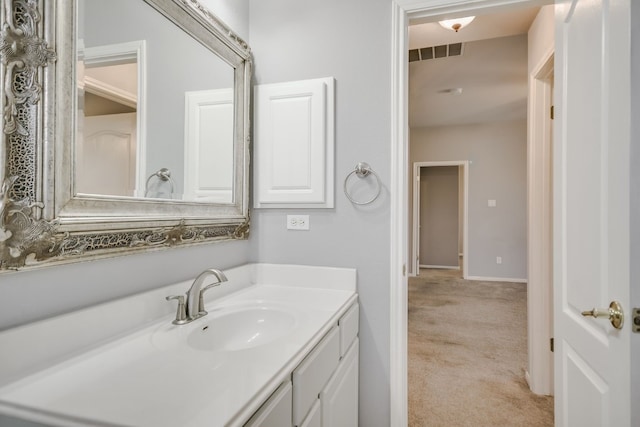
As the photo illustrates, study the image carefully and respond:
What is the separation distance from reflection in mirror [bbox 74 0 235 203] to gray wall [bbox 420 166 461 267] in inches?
235

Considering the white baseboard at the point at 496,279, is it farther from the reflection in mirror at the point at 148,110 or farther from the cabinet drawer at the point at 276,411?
the cabinet drawer at the point at 276,411

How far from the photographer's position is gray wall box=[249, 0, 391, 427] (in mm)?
Result: 1603

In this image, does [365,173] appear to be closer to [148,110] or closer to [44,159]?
[148,110]

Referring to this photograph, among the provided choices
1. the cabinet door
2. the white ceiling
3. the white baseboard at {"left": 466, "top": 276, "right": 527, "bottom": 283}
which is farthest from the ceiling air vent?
the white baseboard at {"left": 466, "top": 276, "right": 527, "bottom": 283}

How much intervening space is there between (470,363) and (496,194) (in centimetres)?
362

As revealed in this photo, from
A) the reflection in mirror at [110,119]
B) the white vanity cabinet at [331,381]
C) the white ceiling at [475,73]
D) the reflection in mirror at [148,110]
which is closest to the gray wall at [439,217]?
the white ceiling at [475,73]

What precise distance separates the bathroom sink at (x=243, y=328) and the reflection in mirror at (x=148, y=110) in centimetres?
51

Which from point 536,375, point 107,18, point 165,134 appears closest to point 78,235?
point 165,134

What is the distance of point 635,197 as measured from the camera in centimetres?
80

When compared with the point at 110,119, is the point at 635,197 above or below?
below

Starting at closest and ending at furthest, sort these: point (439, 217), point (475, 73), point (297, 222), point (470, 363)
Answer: point (297, 222) < point (470, 363) < point (475, 73) < point (439, 217)

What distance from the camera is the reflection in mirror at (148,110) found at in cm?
96

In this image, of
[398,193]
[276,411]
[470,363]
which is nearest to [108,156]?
[276,411]

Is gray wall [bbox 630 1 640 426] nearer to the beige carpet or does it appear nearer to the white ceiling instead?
the beige carpet
